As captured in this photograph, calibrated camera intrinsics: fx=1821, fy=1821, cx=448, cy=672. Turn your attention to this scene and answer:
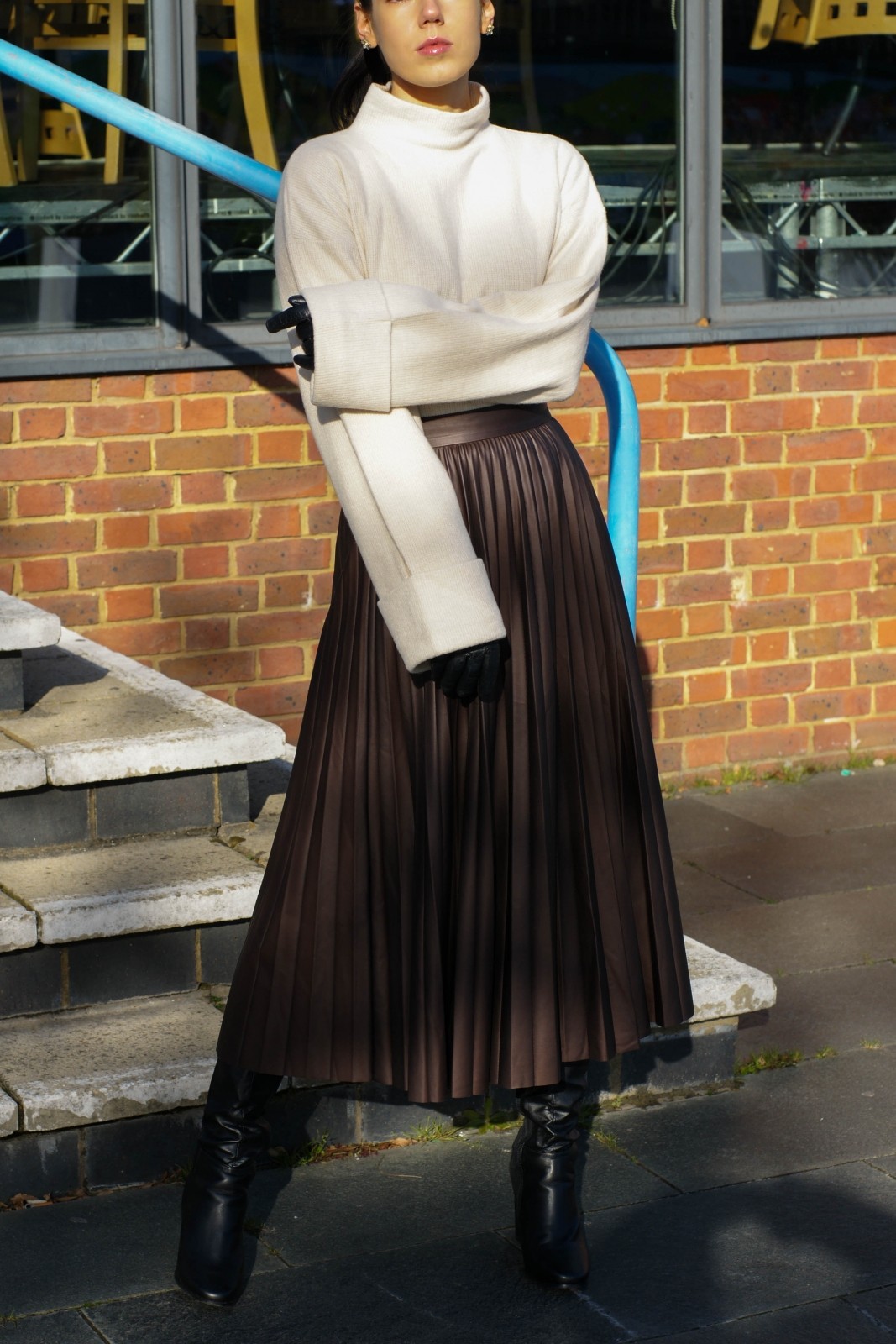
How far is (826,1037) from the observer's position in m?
3.94

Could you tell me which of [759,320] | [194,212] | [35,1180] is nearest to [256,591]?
[194,212]

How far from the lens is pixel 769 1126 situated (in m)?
3.49

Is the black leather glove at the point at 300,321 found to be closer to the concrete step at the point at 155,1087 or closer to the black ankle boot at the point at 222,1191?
the black ankle boot at the point at 222,1191

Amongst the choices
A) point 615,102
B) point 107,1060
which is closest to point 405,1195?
point 107,1060

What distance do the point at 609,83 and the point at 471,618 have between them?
3.45m

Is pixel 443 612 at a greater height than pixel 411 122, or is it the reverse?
pixel 411 122

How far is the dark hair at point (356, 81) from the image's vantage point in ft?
9.45

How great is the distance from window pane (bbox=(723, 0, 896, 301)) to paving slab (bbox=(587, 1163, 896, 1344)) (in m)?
3.38

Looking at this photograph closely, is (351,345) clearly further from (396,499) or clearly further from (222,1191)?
(222,1191)

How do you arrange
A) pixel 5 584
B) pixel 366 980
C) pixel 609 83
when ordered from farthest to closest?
pixel 609 83
pixel 5 584
pixel 366 980

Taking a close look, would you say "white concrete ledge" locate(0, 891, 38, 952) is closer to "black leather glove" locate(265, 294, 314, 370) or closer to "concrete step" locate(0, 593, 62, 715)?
"concrete step" locate(0, 593, 62, 715)

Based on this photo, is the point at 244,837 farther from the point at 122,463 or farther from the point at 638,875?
the point at 122,463

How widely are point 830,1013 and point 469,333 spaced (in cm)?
208

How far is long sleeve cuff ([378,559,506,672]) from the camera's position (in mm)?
2617
